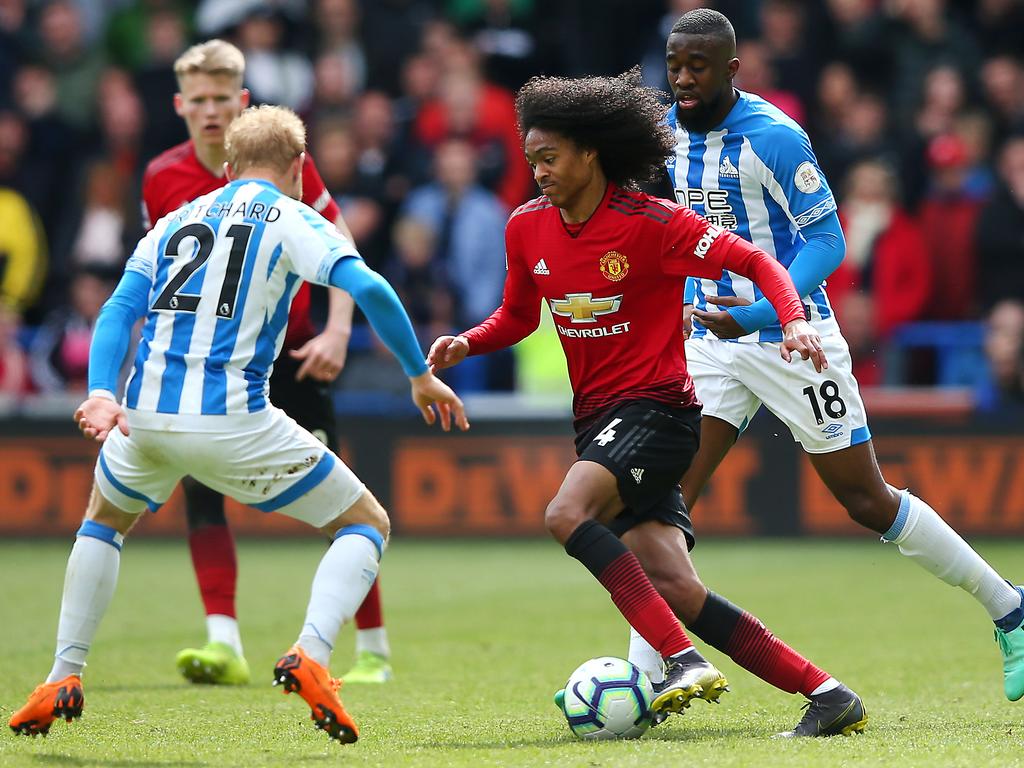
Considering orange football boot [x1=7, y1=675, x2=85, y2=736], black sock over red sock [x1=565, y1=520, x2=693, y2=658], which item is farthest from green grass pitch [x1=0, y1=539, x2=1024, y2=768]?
black sock over red sock [x1=565, y1=520, x2=693, y2=658]

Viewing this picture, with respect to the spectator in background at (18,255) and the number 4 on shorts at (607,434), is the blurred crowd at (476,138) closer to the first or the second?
the spectator in background at (18,255)

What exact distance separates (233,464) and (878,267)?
28.6ft

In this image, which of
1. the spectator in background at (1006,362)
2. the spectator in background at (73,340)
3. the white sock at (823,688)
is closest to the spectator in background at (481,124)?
the spectator in background at (73,340)

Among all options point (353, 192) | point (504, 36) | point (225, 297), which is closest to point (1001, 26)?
point (504, 36)

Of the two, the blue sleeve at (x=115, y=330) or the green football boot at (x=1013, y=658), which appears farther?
the green football boot at (x=1013, y=658)

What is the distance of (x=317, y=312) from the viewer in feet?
42.2

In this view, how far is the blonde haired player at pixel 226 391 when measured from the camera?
4.89 m

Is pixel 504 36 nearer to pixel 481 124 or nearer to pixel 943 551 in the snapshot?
pixel 481 124

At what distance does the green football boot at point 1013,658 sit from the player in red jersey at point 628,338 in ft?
2.99

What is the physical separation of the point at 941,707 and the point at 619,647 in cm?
207

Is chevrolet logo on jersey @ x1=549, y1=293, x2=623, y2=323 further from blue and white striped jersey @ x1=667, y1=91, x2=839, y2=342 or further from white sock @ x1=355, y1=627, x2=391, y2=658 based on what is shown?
white sock @ x1=355, y1=627, x2=391, y2=658

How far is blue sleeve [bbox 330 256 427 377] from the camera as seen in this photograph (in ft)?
15.8

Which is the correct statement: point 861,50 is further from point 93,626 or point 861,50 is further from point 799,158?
point 93,626

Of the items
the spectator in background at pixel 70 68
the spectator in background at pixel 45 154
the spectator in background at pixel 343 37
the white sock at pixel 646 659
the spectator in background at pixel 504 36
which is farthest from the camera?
the spectator in background at pixel 70 68
